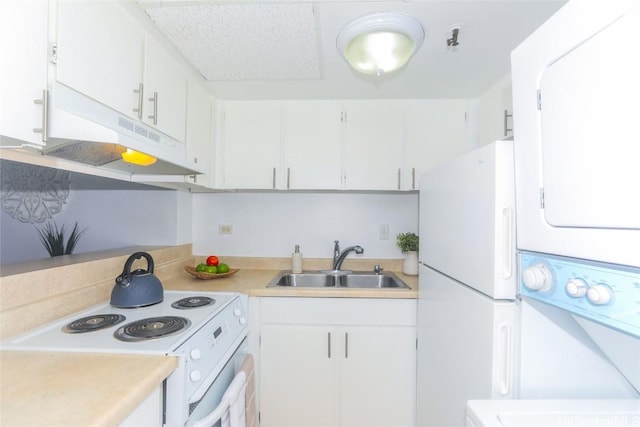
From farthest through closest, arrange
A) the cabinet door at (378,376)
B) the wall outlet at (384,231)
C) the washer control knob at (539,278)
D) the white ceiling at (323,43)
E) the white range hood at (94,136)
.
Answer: the wall outlet at (384,231)
the cabinet door at (378,376)
the white ceiling at (323,43)
the white range hood at (94,136)
the washer control knob at (539,278)

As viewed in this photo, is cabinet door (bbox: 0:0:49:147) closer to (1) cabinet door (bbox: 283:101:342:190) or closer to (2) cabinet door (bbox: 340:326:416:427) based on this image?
(1) cabinet door (bbox: 283:101:342:190)

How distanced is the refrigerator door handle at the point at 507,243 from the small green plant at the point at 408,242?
1251mm

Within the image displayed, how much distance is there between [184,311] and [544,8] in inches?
77.5

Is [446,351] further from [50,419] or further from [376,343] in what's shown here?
[50,419]

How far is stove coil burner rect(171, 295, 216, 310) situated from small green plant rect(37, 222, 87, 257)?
1.27 metres

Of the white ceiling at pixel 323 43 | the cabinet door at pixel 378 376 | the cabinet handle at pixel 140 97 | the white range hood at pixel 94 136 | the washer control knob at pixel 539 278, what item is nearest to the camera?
the washer control knob at pixel 539 278

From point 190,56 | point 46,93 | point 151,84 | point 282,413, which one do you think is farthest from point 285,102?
point 282,413

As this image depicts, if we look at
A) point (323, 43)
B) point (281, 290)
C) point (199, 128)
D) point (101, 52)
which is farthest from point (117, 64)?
point (281, 290)

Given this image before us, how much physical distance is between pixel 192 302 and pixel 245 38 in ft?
4.25

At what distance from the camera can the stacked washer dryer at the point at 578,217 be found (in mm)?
555

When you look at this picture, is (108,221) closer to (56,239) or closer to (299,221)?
(56,239)

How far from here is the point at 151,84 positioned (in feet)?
4.35

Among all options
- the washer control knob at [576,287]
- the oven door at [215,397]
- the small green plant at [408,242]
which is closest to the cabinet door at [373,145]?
the small green plant at [408,242]

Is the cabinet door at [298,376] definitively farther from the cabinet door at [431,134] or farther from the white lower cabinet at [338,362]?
the cabinet door at [431,134]
